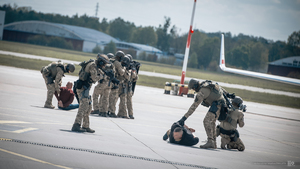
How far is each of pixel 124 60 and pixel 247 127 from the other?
6987 millimetres

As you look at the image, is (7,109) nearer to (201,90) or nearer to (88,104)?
(88,104)

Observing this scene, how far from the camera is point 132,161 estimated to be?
6891 mm

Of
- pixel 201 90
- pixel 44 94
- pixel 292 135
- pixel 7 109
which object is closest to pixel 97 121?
pixel 7 109

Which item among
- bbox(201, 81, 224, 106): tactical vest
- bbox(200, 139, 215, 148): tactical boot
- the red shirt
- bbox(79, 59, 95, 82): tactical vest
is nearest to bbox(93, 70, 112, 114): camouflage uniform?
the red shirt

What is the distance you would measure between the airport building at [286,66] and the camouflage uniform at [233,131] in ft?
209

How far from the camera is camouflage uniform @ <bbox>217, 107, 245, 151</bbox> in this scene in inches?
392

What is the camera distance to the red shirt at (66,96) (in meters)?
13.0

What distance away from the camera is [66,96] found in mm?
13070

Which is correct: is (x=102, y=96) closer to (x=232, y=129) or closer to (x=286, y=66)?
(x=232, y=129)

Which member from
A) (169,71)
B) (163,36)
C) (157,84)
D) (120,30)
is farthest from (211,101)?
(120,30)

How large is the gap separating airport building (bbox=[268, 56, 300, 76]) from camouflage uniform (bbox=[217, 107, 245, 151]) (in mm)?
63680

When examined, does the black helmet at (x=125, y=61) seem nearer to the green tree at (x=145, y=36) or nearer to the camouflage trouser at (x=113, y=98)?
the camouflage trouser at (x=113, y=98)

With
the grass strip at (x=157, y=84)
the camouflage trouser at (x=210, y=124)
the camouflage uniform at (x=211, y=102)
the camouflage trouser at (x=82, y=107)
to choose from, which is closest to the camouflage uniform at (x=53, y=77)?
the camouflage trouser at (x=82, y=107)

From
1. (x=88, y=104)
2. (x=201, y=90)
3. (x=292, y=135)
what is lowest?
(x=292, y=135)
